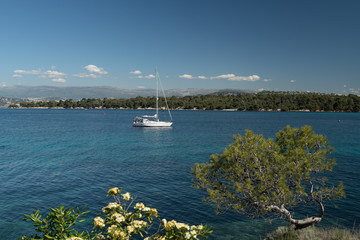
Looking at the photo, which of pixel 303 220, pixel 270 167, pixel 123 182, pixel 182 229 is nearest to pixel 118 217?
pixel 182 229

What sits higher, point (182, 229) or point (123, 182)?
point (182, 229)

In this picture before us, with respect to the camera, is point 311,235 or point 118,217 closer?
point 118,217

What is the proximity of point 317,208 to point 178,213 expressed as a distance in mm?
13142

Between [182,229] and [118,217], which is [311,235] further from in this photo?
[118,217]

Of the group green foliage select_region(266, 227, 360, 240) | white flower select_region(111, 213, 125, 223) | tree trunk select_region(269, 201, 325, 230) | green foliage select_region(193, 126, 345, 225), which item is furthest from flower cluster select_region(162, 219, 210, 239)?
green foliage select_region(266, 227, 360, 240)

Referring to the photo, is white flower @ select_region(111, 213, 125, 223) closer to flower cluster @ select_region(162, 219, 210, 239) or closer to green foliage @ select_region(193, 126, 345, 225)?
flower cluster @ select_region(162, 219, 210, 239)

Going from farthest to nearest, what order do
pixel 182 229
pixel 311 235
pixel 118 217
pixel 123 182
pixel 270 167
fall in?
pixel 123 182 → pixel 311 235 → pixel 270 167 → pixel 118 217 → pixel 182 229

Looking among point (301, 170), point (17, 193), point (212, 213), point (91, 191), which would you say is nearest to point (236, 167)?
point (301, 170)

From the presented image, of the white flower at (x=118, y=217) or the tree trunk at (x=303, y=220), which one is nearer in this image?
the white flower at (x=118, y=217)

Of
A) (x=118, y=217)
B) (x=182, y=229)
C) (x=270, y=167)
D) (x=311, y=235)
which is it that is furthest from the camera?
(x=311, y=235)

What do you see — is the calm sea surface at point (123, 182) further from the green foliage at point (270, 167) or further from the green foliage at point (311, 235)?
the green foliage at point (270, 167)

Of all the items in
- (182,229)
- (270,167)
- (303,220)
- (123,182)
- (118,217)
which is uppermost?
(270,167)

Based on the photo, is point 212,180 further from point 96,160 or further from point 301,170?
point 96,160

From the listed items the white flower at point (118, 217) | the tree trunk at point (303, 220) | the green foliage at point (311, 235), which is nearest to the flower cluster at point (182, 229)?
the white flower at point (118, 217)
